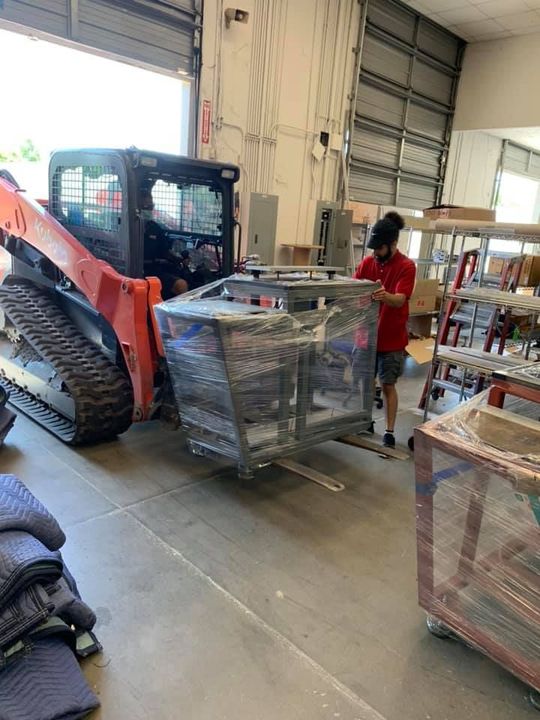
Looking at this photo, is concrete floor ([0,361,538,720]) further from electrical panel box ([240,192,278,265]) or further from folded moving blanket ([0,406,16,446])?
electrical panel box ([240,192,278,265])

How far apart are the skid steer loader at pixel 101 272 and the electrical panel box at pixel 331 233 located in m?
3.96

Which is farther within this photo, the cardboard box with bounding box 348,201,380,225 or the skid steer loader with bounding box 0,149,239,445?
the cardboard box with bounding box 348,201,380,225

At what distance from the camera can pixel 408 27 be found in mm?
8555

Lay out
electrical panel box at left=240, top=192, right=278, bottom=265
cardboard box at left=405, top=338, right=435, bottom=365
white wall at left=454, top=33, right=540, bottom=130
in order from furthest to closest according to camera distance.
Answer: white wall at left=454, top=33, right=540, bottom=130 < electrical panel box at left=240, top=192, right=278, bottom=265 < cardboard box at left=405, top=338, right=435, bottom=365

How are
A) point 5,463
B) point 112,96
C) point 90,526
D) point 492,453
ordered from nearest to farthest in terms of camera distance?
point 492,453 → point 90,526 → point 5,463 → point 112,96

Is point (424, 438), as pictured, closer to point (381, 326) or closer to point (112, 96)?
point (381, 326)

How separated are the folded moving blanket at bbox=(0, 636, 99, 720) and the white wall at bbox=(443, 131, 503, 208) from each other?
34.4ft

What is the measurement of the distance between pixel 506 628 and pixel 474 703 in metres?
0.28

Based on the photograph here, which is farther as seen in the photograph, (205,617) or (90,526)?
(90,526)

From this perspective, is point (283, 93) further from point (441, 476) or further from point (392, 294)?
point (441, 476)

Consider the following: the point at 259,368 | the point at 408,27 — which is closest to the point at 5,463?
the point at 259,368

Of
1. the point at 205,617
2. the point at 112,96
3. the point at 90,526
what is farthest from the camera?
the point at 112,96

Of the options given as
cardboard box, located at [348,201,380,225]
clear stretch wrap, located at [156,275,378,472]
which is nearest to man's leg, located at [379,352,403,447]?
clear stretch wrap, located at [156,275,378,472]

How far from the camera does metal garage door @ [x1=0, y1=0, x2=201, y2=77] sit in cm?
486
